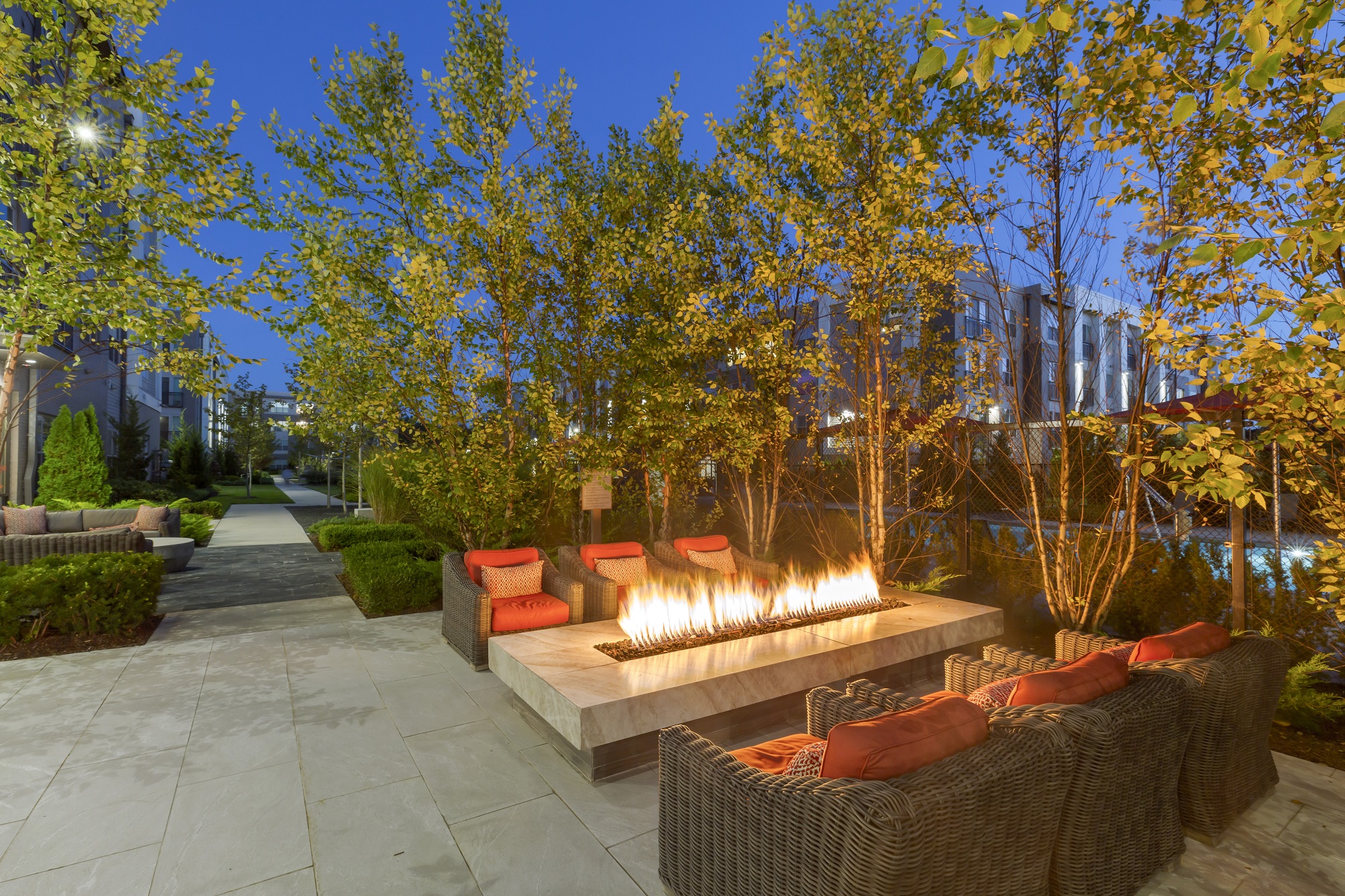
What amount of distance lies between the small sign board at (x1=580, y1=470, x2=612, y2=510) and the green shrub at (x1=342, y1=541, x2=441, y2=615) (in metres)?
1.93

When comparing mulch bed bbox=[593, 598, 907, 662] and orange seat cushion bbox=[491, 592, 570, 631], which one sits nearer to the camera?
mulch bed bbox=[593, 598, 907, 662]

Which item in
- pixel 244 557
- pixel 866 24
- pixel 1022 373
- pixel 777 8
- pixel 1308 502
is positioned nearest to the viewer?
pixel 1308 502

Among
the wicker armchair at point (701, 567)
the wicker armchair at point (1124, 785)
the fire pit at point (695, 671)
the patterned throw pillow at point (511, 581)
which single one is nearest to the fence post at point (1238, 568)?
the fire pit at point (695, 671)

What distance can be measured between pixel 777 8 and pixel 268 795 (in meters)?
74.2

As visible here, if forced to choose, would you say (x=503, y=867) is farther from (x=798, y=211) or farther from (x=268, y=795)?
(x=798, y=211)

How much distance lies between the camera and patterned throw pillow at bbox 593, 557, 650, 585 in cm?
547

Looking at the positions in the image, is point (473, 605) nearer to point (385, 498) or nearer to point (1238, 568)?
point (1238, 568)

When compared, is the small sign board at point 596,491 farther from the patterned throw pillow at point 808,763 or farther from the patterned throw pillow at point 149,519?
the patterned throw pillow at point 149,519

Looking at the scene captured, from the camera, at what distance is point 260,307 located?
17.4 ft

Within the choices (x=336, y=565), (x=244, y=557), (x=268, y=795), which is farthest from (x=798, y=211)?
(x=244, y=557)

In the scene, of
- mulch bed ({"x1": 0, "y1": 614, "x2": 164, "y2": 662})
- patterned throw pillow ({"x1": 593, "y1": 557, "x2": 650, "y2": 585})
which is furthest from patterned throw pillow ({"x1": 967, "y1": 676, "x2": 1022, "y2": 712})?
mulch bed ({"x1": 0, "y1": 614, "x2": 164, "y2": 662})

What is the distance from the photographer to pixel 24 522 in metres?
8.68

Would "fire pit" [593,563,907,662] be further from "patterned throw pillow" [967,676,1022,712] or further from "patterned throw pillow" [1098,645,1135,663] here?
"patterned throw pillow" [1098,645,1135,663]

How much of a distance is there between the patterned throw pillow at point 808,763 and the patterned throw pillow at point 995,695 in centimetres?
72
